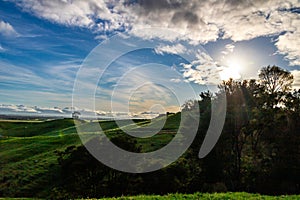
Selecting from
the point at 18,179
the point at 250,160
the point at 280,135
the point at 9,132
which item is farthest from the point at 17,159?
the point at 9,132

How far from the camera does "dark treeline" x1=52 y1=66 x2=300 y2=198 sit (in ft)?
114

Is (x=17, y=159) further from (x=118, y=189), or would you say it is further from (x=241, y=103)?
(x=241, y=103)

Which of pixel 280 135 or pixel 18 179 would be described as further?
pixel 18 179

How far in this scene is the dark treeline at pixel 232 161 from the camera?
34719 millimetres

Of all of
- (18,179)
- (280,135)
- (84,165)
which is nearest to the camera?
(84,165)

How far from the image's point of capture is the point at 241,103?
39.2 m

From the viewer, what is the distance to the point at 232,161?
1609 inches

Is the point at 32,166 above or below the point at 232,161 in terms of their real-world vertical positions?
below

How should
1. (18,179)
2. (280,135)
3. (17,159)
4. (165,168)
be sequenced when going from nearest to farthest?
(165,168) → (280,135) → (18,179) → (17,159)

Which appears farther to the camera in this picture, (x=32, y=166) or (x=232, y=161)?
(x=32, y=166)

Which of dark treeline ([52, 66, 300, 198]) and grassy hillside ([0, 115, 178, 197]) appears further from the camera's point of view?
grassy hillside ([0, 115, 178, 197])

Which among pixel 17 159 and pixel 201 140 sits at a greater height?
pixel 201 140

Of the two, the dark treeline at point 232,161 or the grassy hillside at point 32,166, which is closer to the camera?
the dark treeline at point 232,161

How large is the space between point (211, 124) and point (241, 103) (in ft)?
16.7
